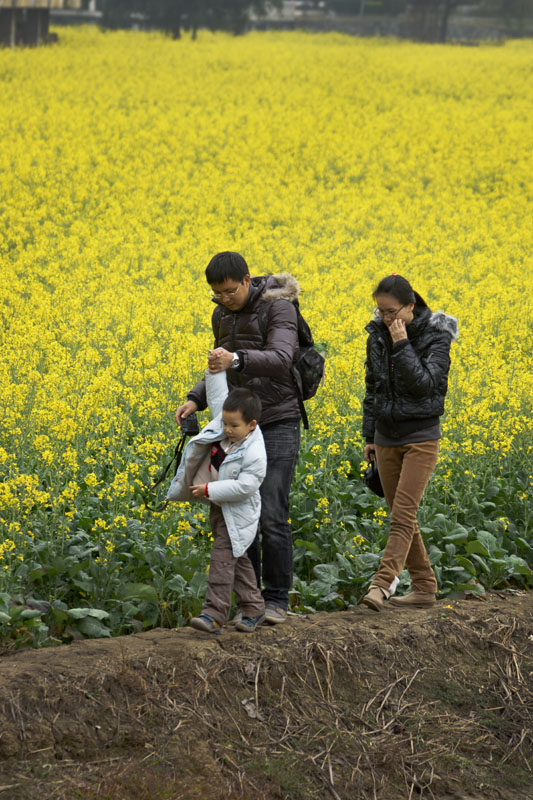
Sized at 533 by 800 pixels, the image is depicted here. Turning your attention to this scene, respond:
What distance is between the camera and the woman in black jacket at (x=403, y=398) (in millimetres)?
4652

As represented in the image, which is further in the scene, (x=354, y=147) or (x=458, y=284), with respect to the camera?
(x=354, y=147)

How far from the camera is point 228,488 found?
426cm

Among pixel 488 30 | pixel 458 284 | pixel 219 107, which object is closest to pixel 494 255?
pixel 458 284

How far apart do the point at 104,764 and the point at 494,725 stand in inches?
68.8

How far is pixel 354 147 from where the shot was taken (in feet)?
77.5

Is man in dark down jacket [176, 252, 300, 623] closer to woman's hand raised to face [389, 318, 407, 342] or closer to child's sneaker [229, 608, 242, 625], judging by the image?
child's sneaker [229, 608, 242, 625]

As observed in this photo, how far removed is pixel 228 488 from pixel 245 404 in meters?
0.38

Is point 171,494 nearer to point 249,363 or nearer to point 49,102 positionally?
point 249,363

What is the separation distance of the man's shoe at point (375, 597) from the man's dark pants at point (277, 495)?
52cm

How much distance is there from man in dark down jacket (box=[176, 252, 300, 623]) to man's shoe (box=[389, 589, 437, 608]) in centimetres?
76

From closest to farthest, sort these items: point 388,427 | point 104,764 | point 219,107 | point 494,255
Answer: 1. point 104,764
2. point 388,427
3. point 494,255
4. point 219,107

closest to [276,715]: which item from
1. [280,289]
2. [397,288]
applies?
[280,289]

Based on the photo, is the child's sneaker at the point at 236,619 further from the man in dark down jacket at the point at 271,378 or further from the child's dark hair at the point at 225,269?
the child's dark hair at the point at 225,269

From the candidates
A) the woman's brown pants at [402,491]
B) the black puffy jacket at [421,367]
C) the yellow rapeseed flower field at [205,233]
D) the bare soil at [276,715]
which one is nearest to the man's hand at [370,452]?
the woman's brown pants at [402,491]
